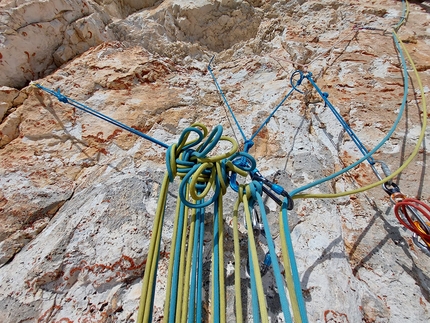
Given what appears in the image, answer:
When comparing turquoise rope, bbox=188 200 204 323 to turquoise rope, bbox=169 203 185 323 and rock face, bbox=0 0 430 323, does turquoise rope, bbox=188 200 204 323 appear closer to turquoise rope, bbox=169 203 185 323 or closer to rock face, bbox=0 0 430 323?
turquoise rope, bbox=169 203 185 323

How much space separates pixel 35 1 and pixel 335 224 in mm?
2483

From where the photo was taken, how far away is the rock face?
83cm

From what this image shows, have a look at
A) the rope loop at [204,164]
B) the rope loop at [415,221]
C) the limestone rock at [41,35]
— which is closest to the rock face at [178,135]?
the limestone rock at [41,35]

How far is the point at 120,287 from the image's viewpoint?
829mm

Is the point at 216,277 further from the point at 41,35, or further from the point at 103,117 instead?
the point at 41,35

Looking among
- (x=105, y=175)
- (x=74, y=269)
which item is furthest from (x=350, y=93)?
(x=74, y=269)

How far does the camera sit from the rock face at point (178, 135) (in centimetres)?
83

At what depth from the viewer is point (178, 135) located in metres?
1.40

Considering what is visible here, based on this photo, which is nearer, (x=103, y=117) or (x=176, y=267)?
(x=176, y=267)

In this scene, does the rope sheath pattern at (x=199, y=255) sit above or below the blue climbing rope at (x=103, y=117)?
below

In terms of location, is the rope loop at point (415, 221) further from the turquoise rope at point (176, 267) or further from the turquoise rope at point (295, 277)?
the turquoise rope at point (176, 267)

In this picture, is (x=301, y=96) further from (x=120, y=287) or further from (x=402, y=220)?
(x=120, y=287)

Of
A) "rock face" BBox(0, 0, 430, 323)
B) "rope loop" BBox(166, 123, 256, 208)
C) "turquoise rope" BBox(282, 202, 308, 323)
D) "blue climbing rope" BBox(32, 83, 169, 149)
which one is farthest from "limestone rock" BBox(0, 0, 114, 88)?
"turquoise rope" BBox(282, 202, 308, 323)

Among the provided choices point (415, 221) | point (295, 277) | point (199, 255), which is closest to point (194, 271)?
point (199, 255)
